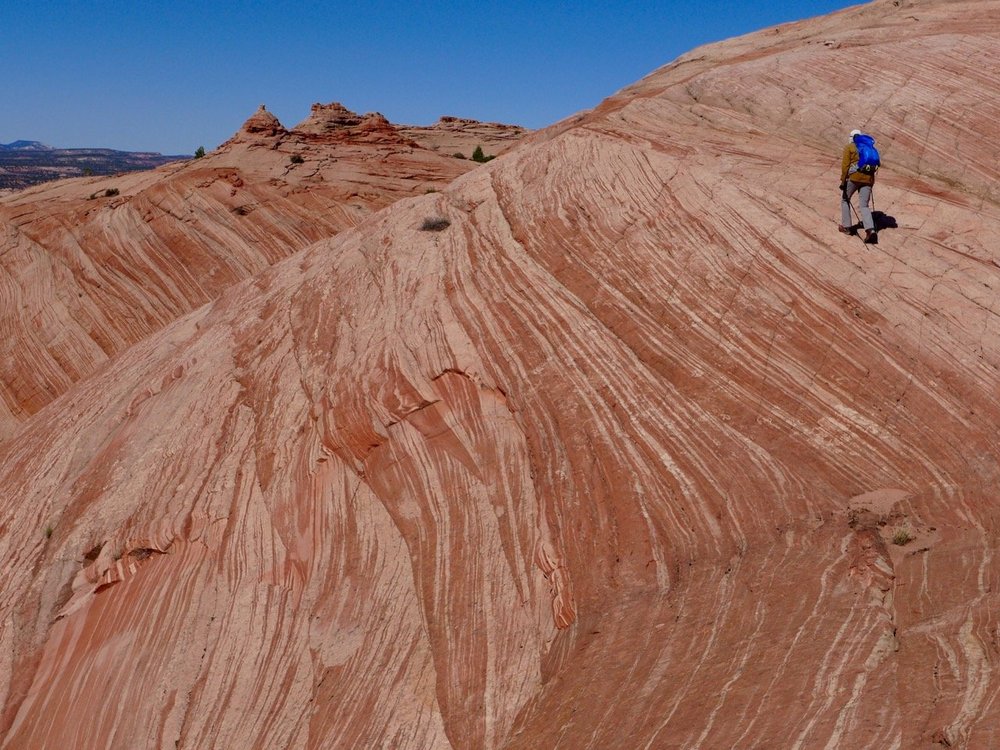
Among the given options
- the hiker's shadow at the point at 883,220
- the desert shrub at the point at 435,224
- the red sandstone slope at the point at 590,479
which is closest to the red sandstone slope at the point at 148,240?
the red sandstone slope at the point at 590,479

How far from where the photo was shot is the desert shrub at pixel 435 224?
61.5 ft

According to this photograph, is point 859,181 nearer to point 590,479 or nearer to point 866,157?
point 866,157

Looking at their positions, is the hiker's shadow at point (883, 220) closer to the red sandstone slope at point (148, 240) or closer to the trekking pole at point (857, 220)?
the trekking pole at point (857, 220)

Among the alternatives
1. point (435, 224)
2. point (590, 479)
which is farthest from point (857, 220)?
point (435, 224)

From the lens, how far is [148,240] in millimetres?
34062

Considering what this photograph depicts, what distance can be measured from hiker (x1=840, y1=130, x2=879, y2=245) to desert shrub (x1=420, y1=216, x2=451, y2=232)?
8.46 metres

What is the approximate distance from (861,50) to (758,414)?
10716 mm

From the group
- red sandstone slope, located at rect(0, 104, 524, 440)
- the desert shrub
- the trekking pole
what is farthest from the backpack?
red sandstone slope, located at rect(0, 104, 524, 440)

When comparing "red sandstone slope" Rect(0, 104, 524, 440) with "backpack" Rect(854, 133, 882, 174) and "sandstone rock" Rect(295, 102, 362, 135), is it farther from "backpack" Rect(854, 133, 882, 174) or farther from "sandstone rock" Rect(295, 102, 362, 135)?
"backpack" Rect(854, 133, 882, 174)

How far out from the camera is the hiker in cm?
1397

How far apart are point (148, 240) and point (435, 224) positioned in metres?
20.2

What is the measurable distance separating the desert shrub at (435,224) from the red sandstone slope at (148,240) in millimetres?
16245

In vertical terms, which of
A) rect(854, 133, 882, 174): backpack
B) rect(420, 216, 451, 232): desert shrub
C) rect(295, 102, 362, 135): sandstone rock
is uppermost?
rect(295, 102, 362, 135): sandstone rock

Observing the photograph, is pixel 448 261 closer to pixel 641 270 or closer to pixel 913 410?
pixel 641 270
